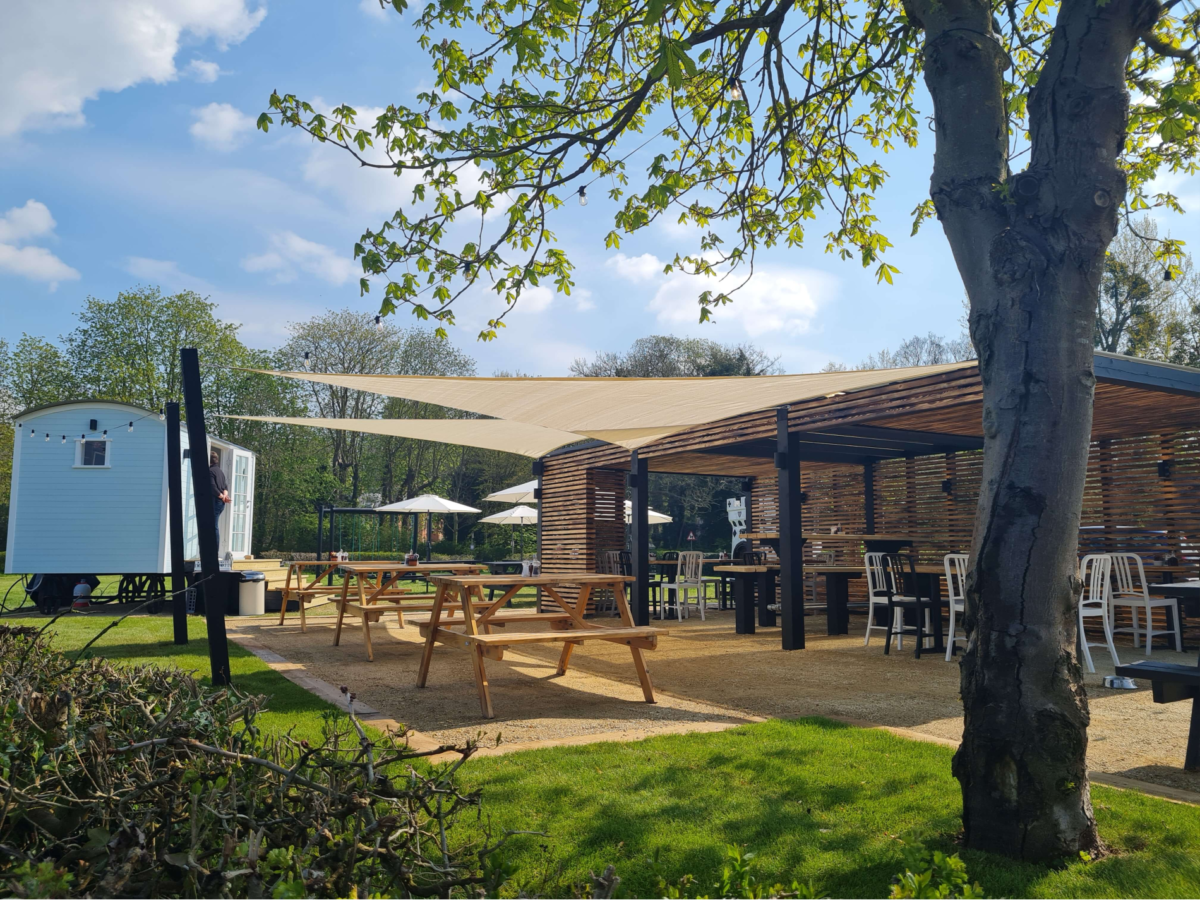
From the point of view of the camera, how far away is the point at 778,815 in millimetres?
2729

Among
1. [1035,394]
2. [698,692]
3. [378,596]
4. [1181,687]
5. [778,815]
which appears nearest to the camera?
[1035,394]

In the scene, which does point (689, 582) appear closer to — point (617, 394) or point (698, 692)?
point (617, 394)

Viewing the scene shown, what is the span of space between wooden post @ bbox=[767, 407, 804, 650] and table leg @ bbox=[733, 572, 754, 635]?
114cm

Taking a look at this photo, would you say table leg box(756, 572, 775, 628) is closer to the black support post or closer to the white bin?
the black support post

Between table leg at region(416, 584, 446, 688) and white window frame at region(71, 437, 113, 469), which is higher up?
white window frame at region(71, 437, 113, 469)

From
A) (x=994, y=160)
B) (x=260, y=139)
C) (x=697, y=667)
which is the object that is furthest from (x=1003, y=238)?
(x=697, y=667)

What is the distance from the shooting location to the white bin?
37.8 feet

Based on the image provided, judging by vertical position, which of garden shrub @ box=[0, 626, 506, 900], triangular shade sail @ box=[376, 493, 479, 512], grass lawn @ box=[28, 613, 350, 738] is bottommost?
grass lawn @ box=[28, 613, 350, 738]

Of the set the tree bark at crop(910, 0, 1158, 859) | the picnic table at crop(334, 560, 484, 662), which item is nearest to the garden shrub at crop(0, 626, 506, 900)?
the tree bark at crop(910, 0, 1158, 859)

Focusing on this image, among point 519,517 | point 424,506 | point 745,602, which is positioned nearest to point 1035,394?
point 745,602

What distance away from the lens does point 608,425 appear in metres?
7.11

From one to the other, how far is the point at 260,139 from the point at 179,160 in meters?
7.21

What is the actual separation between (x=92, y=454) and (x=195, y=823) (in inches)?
520

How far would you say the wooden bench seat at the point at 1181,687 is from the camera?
11.3 ft
